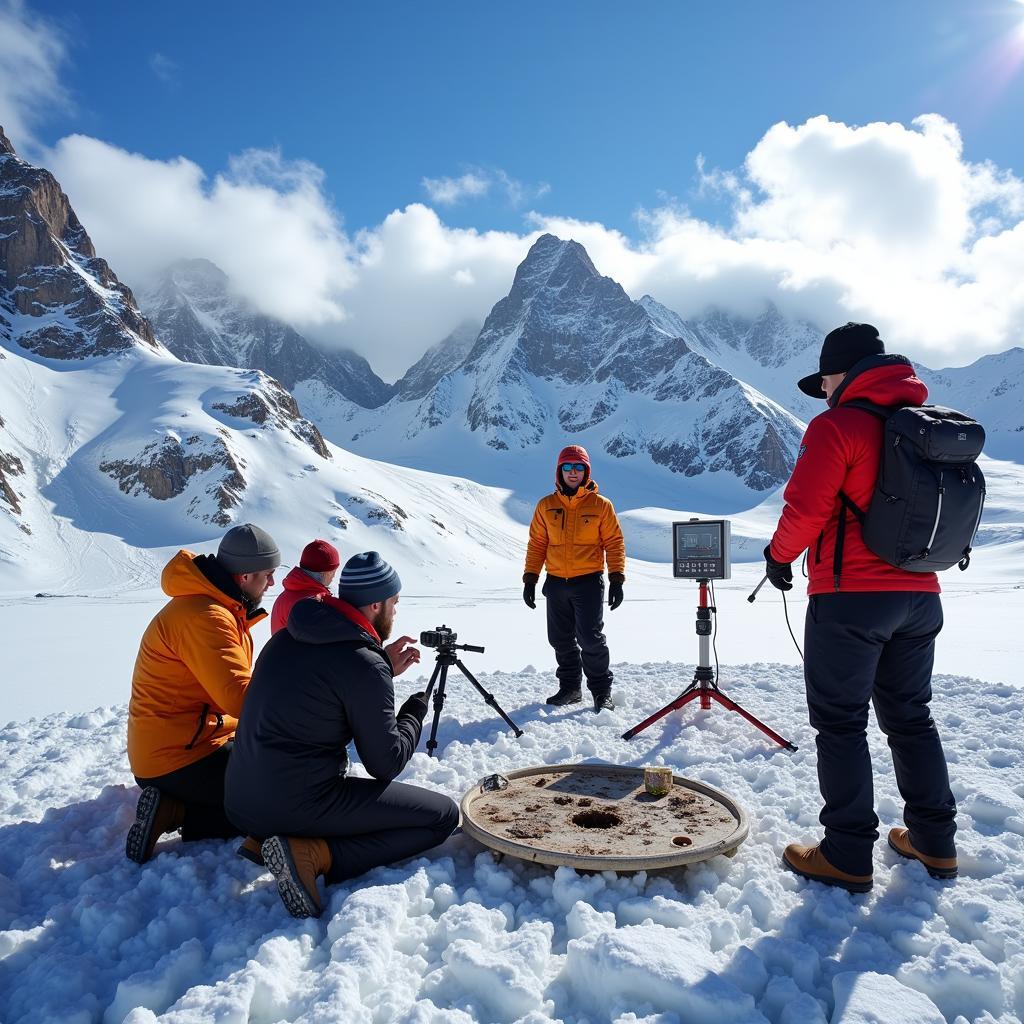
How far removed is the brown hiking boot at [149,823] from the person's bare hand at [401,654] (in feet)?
4.60

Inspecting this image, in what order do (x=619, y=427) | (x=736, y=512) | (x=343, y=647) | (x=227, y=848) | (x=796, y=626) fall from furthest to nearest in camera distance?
(x=619, y=427) → (x=736, y=512) → (x=796, y=626) → (x=227, y=848) → (x=343, y=647)

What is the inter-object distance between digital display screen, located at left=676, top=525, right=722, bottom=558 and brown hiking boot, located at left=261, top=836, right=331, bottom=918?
157 inches

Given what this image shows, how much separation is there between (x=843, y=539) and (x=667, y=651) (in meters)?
8.05

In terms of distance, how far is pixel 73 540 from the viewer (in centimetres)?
4544

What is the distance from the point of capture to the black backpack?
2.89 m

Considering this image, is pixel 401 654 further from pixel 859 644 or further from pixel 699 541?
pixel 699 541

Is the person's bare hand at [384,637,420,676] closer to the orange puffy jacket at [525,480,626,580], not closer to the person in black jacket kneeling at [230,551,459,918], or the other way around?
the person in black jacket kneeling at [230,551,459,918]

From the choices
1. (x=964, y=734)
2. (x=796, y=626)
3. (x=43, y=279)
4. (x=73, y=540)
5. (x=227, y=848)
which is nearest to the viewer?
(x=227, y=848)

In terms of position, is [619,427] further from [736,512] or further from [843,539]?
[843,539]

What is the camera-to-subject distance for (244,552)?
3840 millimetres

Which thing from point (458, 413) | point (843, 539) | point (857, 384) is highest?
point (458, 413)

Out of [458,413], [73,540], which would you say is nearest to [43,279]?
[73,540]

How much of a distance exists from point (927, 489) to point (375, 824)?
116 inches

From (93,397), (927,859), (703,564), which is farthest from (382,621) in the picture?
(93,397)
